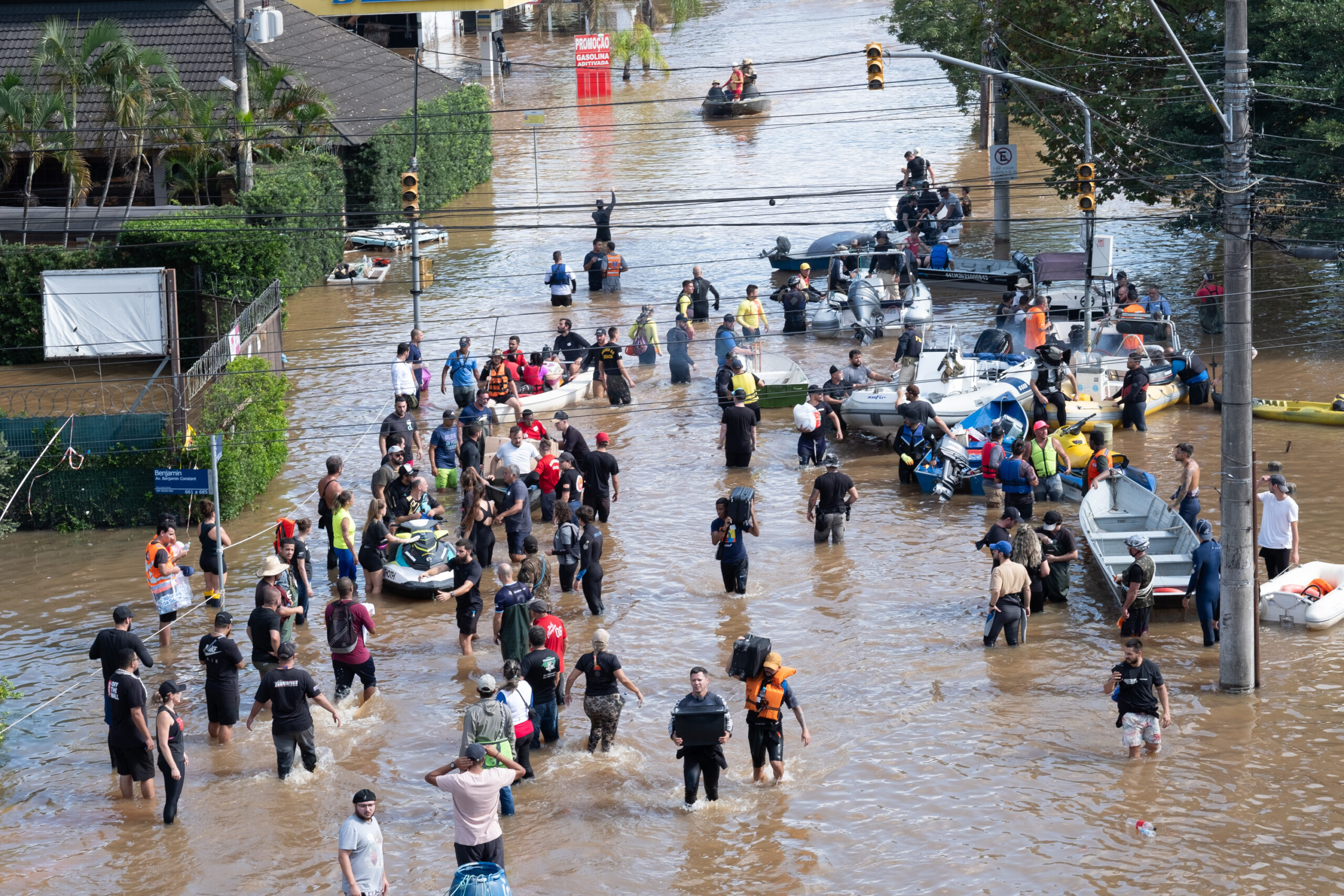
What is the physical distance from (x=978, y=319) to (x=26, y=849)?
23.4m

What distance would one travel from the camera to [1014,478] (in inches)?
760

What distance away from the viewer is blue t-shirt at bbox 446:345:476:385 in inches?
1005

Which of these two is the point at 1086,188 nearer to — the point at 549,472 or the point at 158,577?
the point at 549,472

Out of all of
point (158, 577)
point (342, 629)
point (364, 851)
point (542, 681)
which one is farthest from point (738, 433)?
point (364, 851)

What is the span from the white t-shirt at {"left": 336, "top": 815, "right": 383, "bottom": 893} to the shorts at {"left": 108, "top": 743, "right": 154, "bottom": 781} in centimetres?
327

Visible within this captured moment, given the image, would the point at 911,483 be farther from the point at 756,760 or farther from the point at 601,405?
the point at 756,760

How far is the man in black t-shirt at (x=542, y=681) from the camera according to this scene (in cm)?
1391

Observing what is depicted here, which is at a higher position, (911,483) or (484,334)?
(484,334)

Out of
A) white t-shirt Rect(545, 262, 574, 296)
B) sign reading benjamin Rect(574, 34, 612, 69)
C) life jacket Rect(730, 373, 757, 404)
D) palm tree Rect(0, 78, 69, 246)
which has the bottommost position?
life jacket Rect(730, 373, 757, 404)

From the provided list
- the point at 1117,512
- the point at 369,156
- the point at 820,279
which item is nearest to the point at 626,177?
the point at 369,156

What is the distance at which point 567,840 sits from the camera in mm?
12555

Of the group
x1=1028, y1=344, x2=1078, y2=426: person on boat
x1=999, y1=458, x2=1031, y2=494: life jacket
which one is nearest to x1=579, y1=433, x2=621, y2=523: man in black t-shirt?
x1=999, y1=458, x2=1031, y2=494: life jacket

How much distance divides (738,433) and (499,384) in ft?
15.5

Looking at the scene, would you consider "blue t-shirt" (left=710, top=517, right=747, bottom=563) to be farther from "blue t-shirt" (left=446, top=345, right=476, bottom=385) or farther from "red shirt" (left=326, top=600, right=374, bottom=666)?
"blue t-shirt" (left=446, top=345, right=476, bottom=385)
